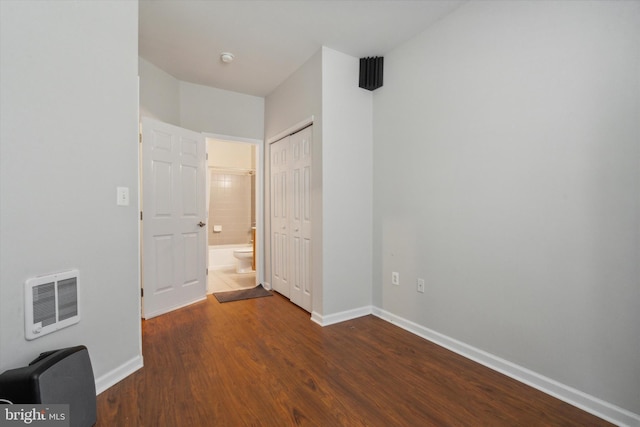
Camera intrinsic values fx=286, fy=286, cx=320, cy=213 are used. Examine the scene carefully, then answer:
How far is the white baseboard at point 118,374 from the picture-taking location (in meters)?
1.72

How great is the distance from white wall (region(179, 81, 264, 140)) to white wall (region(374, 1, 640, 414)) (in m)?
2.20

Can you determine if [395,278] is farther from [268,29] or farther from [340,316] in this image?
[268,29]

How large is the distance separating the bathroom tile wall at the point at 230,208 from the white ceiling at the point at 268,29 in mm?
2822

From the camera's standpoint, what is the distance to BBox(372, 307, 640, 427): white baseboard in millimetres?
1494

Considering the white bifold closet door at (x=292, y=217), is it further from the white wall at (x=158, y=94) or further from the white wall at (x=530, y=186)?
the white wall at (x=158, y=94)

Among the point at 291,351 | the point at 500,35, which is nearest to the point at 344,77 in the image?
the point at 500,35

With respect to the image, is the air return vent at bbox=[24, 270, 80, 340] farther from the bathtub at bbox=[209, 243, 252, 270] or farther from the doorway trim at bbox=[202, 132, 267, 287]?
the bathtub at bbox=[209, 243, 252, 270]

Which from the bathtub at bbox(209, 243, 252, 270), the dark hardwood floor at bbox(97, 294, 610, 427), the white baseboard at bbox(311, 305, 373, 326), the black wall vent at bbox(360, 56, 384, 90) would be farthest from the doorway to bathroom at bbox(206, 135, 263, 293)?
the black wall vent at bbox(360, 56, 384, 90)

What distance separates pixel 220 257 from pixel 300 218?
9.95 ft

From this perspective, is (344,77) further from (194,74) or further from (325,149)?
(194,74)

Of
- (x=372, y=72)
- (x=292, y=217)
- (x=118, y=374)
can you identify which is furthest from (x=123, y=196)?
(x=372, y=72)

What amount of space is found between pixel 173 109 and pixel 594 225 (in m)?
4.09

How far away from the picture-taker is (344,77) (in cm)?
294

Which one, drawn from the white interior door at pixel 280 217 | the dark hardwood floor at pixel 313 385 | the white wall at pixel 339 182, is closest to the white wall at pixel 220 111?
the white interior door at pixel 280 217
